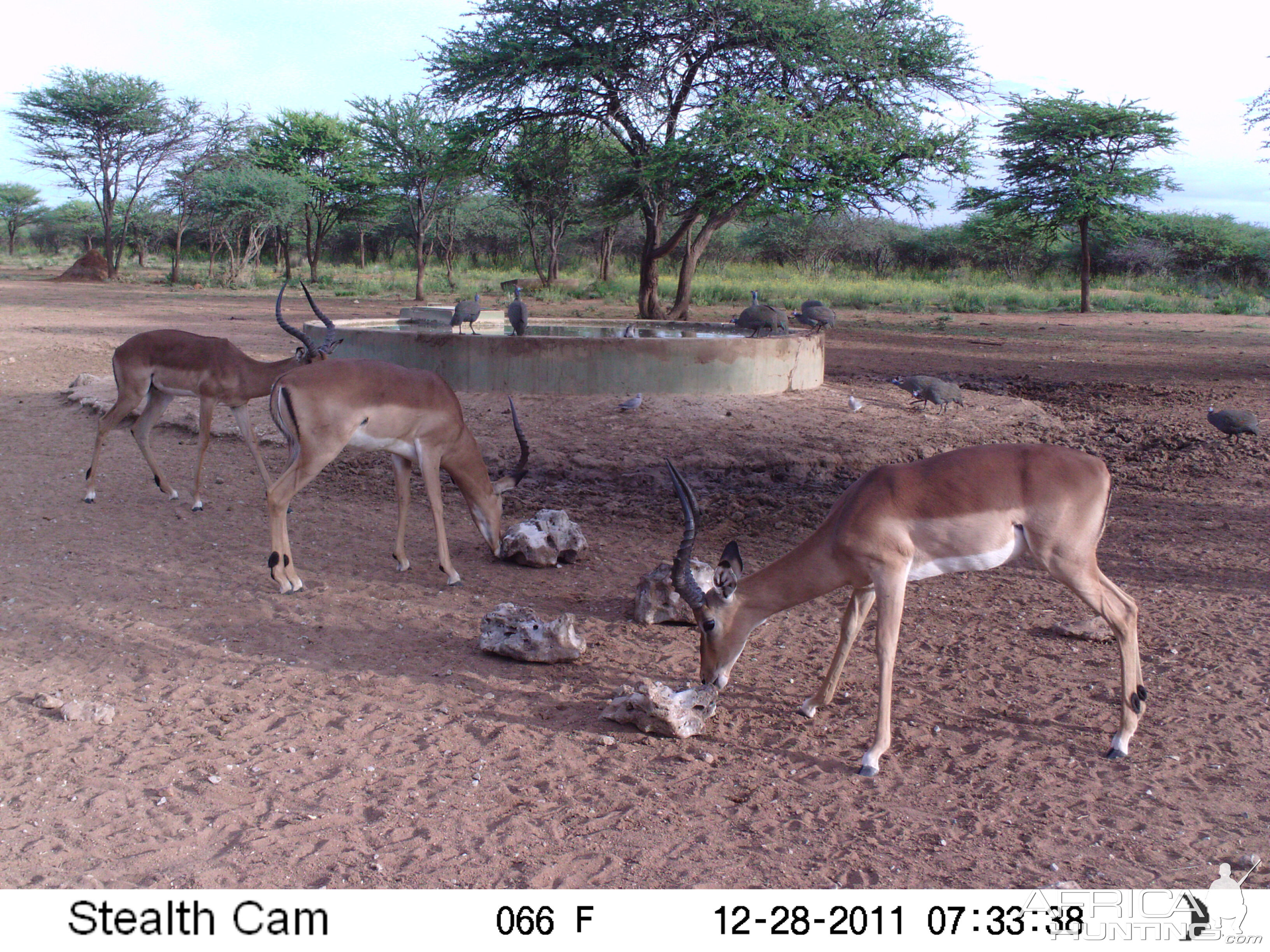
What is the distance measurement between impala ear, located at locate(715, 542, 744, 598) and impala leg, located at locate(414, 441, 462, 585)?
2.34 meters

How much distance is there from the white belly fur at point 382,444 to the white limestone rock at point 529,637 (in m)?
1.62

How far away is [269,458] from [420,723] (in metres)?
5.64

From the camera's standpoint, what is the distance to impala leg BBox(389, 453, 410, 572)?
20.6ft

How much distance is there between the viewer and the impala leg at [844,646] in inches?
175

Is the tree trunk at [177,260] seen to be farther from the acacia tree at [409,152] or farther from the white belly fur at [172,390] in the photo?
the white belly fur at [172,390]

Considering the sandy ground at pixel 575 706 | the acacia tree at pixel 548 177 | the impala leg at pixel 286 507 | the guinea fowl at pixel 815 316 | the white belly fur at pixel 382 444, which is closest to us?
the sandy ground at pixel 575 706

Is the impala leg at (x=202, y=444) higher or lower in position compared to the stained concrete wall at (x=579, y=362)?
lower

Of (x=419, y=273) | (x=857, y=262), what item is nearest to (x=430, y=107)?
(x=419, y=273)

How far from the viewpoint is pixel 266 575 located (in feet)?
19.9

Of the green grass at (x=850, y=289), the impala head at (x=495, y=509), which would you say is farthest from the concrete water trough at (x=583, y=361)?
the green grass at (x=850, y=289)

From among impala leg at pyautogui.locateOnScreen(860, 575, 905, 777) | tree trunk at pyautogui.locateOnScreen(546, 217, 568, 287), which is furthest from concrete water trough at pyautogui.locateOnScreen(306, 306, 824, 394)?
tree trunk at pyautogui.locateOnScreen(546, 217, 568, 287)

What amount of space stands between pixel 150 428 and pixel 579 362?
455 cm

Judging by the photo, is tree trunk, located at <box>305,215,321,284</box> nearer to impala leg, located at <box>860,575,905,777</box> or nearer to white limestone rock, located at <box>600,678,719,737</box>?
white limestone rock, located at <box>600,678,719,737</box>
